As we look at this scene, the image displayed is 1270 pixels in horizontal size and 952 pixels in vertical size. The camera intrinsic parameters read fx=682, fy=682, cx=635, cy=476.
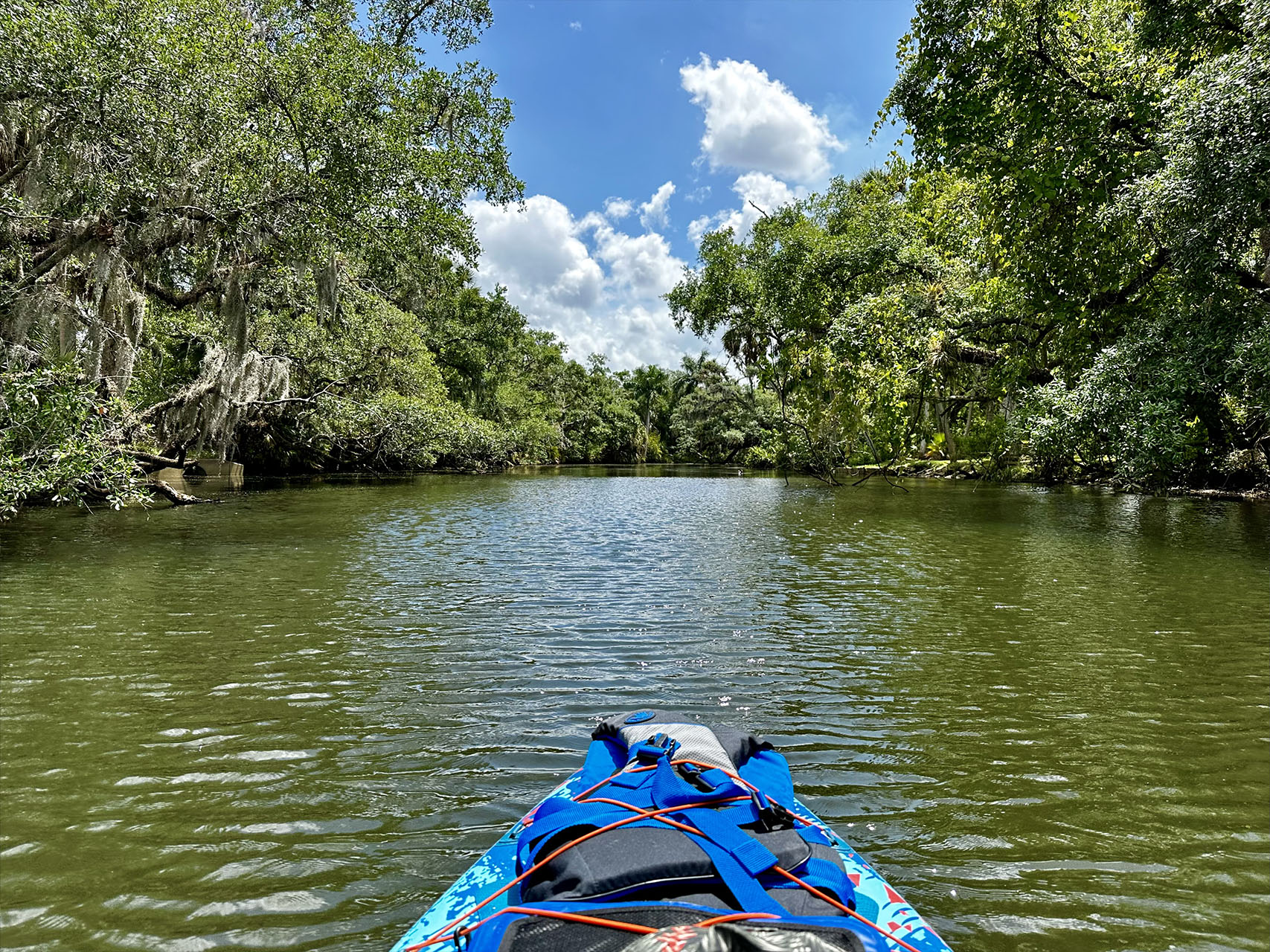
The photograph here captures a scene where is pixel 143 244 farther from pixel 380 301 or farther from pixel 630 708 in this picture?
pixel 380 301

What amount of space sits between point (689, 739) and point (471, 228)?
16.2 m

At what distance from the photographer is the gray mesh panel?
2533 mm

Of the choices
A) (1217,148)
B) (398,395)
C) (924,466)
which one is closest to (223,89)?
(1217,148)

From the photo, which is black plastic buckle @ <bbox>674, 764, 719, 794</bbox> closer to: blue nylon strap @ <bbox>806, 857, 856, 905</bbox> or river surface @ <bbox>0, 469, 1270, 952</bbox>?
blue nylon strap @ <bbox>806, 857, 856, 905</bbox>

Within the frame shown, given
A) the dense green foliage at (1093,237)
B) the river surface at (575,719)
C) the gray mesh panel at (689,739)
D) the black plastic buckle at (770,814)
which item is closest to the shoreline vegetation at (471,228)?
the dense green foliage at (1093,237)

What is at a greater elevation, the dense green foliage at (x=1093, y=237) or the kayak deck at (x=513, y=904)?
the dense green foliage at (x=1093, y=237)

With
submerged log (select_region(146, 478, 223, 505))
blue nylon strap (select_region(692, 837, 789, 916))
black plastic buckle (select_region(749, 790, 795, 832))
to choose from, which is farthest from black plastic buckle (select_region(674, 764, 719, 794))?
submerged log (select_region(146, 478, 223, 505))

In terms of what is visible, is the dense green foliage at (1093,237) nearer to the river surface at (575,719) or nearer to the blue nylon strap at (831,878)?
the river surface at (575,719)

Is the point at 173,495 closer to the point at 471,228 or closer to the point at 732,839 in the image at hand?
the point at 471,228

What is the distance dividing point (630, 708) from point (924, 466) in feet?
103

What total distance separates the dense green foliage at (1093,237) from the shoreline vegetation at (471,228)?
0.05m

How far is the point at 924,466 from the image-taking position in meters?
32.5

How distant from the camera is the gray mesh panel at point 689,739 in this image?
2533 millimetres

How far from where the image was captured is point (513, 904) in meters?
1.95
